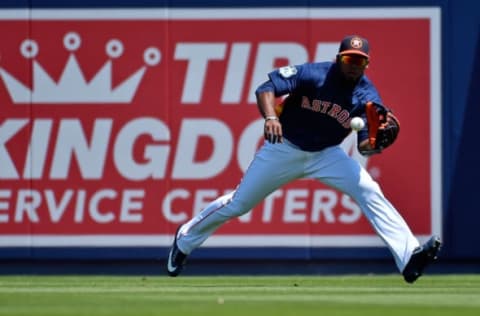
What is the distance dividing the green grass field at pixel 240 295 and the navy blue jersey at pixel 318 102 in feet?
3.95

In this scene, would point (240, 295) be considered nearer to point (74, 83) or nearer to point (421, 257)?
point (421, 257)

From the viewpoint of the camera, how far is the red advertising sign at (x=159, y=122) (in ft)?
50.0

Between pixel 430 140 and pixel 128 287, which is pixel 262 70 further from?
pixel 128 287

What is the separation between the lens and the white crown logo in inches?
602

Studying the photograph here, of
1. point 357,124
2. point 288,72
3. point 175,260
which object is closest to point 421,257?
point 357,124

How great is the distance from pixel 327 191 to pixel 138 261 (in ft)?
6.47

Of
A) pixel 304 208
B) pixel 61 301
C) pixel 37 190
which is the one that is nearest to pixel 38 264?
pixel 37 190

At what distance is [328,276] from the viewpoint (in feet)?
49.5

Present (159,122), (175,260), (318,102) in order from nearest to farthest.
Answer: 1. (318,102)
2. (175,260)
3. (159,122)

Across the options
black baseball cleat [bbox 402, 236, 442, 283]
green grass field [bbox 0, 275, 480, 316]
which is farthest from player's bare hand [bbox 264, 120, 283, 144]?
black baseball cleat [bbox 402, 236, 442, 283]

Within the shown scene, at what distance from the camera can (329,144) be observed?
Result: 1232cm

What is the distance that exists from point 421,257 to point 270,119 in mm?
1555

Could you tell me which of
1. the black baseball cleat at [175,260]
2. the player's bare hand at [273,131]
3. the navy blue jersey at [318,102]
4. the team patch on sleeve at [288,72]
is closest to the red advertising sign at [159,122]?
the black baseball cleat at [175,260]

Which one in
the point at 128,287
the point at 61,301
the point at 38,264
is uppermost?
the point at 61,301
